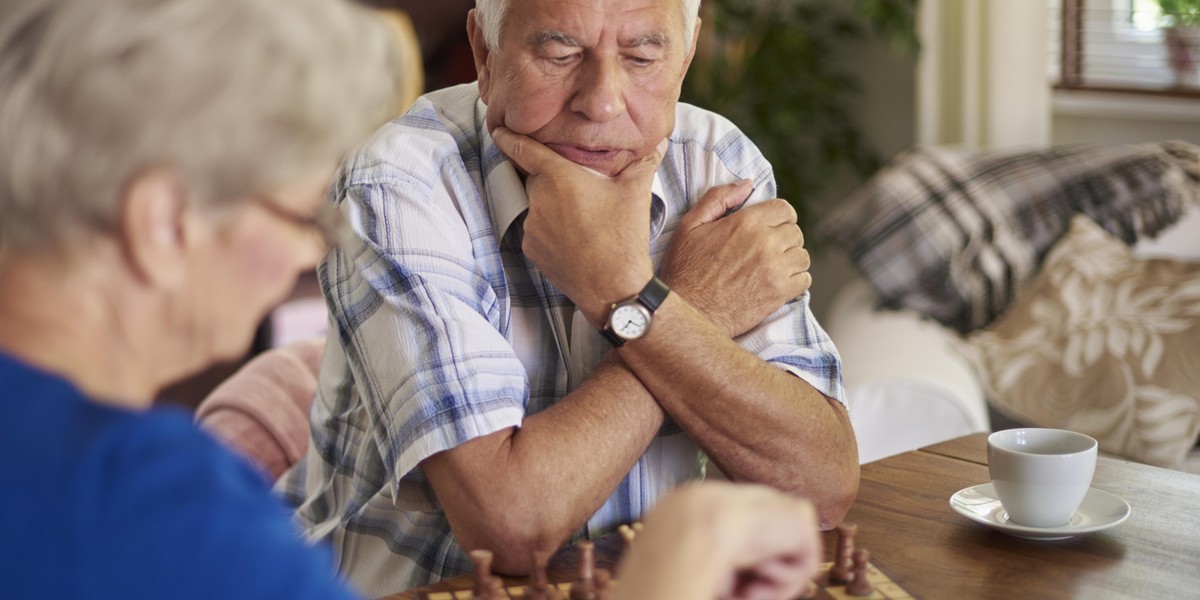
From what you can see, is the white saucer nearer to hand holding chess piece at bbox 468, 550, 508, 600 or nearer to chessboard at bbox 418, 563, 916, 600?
chessboard at bbox 418, 563, 916, 600

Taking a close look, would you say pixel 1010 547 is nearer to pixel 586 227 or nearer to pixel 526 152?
pixel 586 227

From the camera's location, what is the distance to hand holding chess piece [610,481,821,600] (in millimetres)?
736

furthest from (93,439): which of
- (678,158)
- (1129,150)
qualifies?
(1129,150)

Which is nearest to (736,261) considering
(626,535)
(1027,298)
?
(626,535)

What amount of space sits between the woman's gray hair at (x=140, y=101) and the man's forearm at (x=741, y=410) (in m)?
0.69

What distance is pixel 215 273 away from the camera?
713mm

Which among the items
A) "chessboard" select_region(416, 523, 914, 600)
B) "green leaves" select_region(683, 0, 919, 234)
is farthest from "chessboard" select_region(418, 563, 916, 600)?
"green leaves" select_region(683, 0, 919, 234)

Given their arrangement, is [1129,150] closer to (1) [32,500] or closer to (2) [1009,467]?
(2) [1009,467]

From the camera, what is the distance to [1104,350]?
8.46 ft

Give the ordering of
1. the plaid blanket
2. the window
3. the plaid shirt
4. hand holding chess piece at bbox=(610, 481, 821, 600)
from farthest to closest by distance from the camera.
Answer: the window → the plaid blanket → the plaid shirt → hand holding chess piece at bbox=(610, 481, 821, 600)

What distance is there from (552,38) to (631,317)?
33cm

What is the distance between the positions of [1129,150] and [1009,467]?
1985 millimetres

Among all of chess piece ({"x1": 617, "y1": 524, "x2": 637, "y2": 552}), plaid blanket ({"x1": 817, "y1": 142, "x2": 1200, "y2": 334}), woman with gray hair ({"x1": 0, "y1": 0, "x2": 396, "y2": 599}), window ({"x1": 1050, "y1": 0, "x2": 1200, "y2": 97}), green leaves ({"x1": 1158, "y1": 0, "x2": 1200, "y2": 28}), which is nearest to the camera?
woman with gray hair ({"x1": 0, "y1": 0, "x2": 396, "y2": 599})

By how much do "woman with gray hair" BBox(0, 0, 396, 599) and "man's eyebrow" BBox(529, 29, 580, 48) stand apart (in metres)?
0.72
